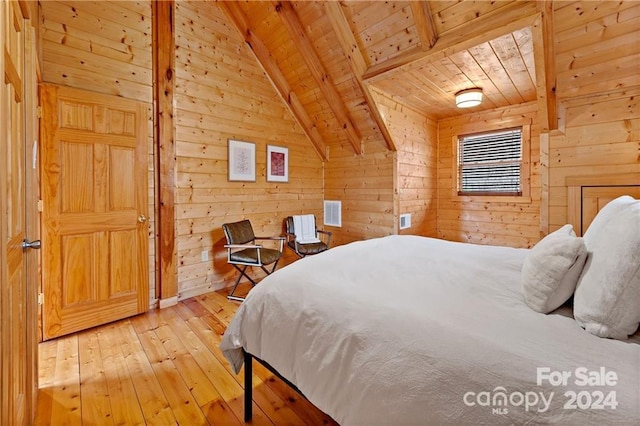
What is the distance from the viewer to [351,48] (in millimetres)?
3158

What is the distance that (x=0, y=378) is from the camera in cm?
82

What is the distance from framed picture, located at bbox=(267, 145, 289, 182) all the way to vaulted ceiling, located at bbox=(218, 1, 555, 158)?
2.01 feet

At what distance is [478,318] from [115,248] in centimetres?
300

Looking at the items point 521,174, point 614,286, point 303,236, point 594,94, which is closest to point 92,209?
point 303,236

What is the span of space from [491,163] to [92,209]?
4935mm

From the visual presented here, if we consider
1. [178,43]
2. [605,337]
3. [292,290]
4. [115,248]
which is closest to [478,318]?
[605,337]

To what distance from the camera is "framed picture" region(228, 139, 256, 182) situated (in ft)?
12.3

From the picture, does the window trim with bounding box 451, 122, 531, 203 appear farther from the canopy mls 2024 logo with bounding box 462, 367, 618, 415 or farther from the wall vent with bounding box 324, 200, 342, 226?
the canopy mls 2024 logo with bounding box 462, 367, 618, 415

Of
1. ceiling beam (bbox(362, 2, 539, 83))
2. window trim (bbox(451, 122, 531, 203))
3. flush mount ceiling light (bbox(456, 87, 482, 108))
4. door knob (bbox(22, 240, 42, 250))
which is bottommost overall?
door knob (bbox(22, 240, 42, 250))

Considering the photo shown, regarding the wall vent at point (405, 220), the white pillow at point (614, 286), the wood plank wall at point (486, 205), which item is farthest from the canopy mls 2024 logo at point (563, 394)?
the wood plank wall at point (486, 205)

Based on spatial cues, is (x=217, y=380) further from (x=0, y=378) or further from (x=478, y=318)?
(x=478, y=318)

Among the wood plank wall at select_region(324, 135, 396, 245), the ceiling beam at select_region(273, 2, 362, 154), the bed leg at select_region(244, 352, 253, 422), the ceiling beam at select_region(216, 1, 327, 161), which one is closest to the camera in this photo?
the bed leg at select_region(244, 352, 253, 422)

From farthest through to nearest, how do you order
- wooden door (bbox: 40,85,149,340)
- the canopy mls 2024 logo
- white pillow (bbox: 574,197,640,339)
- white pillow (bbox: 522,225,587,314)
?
1. wooden door (bbox: 40,85,149,340)
2. white pillow (bbox: 522,225,587,314)
3. white pillow (bbox: 574,197,640,339)
4. the canopy mls 2024 logo

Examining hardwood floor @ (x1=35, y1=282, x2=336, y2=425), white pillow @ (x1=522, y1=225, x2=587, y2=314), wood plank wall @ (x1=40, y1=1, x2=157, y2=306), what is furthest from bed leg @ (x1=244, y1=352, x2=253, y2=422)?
wood plank wall @ (x1=40, y1=1, x2=157, y2=306)
